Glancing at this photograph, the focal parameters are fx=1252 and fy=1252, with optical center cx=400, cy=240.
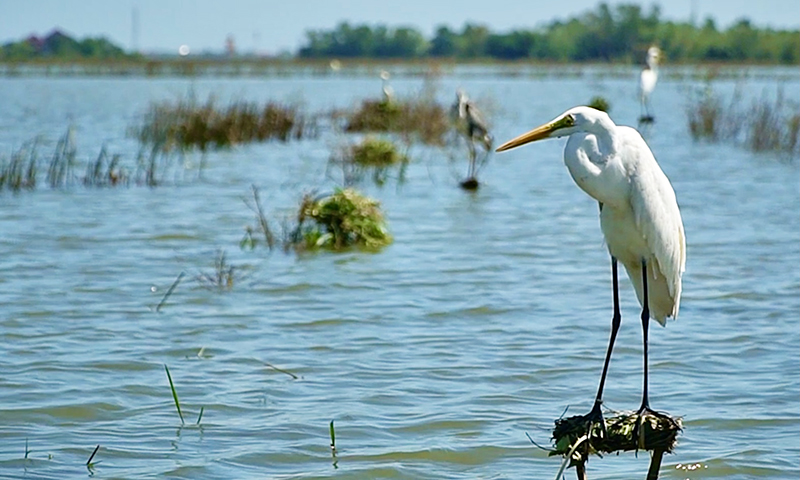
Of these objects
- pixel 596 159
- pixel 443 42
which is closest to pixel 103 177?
pixel 596 159

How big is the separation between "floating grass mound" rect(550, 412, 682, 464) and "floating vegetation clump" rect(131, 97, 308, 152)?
12242 mm

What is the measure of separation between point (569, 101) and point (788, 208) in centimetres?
2156

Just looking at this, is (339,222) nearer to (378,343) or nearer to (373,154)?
(378,343)

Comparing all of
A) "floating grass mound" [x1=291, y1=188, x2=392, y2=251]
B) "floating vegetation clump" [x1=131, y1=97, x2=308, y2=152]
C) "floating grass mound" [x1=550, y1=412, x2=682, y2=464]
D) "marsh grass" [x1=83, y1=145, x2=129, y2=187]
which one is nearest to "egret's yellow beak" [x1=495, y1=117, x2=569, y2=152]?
"floating grass mound" [x1=550, y1=412, x2=682, y2=464]

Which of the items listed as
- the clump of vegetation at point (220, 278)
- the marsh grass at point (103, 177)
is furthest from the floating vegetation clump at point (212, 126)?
the clump of vegetation at point (220, 278)

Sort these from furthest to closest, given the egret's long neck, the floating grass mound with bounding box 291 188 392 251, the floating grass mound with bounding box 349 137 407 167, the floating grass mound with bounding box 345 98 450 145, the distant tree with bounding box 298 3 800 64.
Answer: the distant tree with bounding box 298 3 800 64, the floating grass mound with bounding box 345 98 450 145, the floating grass mound with bounding box 349 137 407 167, the floating grass mound with bounding box 291 188 392 251, the egret's long neck

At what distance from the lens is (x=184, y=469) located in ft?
16.1

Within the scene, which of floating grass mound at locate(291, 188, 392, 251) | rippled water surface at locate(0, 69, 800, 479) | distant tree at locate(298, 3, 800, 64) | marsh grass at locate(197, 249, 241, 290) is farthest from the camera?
distant tree at locate(298, 3, 800, 64)

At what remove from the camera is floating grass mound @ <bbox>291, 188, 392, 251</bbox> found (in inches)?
396

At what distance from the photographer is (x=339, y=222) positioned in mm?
10156

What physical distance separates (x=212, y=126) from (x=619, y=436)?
594 inches

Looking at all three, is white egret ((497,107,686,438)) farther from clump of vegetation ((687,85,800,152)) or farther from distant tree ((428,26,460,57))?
distant tree ((428,26,460,57))

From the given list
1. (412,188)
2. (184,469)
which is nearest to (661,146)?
(412,188)

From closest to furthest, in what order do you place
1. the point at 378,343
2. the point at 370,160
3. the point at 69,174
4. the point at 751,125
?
the point at 378,343 → the point at 69,174 → the point at 370,160 → the point at 751,125
